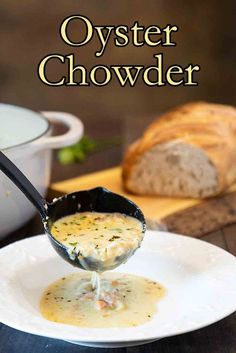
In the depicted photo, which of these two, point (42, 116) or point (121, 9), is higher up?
point (121, 9)

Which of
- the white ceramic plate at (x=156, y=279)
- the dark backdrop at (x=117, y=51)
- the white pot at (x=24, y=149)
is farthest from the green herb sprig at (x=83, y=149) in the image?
the dark backdrop at (x=117, y=51)

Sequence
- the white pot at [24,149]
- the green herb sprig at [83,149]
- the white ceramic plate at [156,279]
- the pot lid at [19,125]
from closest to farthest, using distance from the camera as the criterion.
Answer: the white ceramic plate at [156,279] < the white pot at [24,149] < the pot lid at [19,125] < the green herb sprig at [83,149]

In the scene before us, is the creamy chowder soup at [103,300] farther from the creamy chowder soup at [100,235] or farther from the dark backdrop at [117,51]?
the dark backdrop at [117,51]

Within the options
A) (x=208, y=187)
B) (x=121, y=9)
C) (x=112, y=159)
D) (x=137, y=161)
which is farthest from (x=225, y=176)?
(x=121, y=9)

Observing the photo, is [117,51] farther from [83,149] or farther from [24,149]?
[24,149]

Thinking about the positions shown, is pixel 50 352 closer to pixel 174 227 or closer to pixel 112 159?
pixel 174 227

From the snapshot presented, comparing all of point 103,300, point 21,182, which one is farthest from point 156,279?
point 21,182
